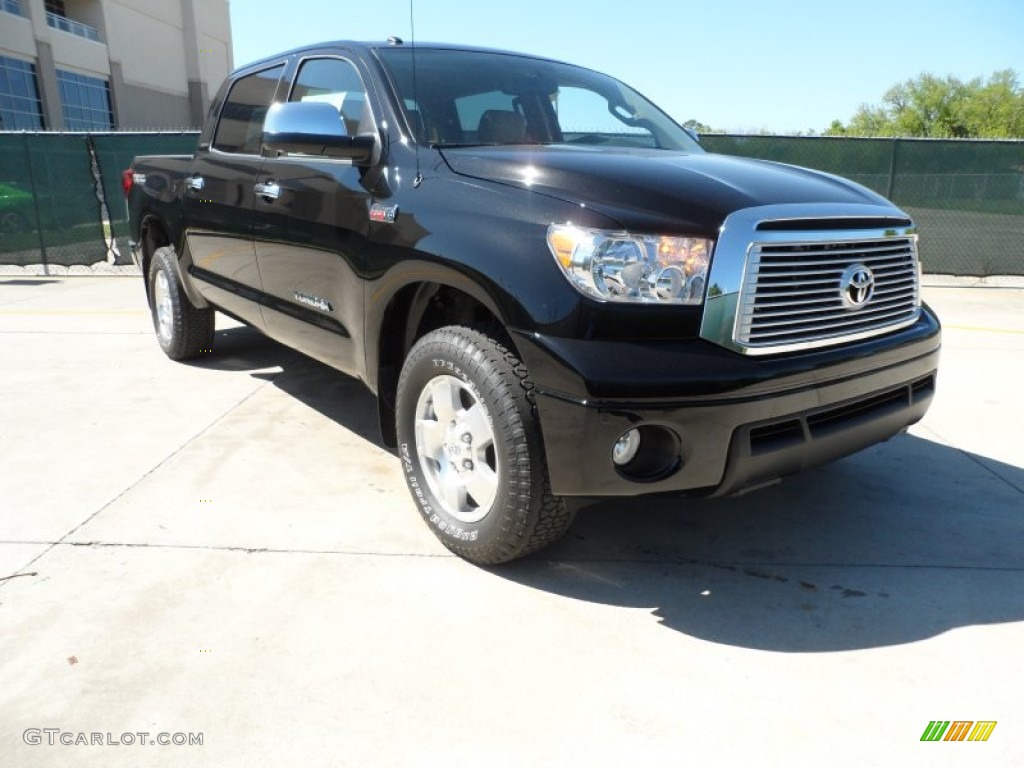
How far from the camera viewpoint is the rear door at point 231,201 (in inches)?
167

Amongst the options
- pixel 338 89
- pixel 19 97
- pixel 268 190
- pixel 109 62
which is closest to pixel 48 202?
pixel 268 190

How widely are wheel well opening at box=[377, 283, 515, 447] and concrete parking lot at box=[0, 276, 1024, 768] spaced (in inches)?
19.4

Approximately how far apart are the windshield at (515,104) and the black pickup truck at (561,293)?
0.01m

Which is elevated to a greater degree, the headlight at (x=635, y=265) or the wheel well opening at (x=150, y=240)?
the headlight at (x=635, y=265)

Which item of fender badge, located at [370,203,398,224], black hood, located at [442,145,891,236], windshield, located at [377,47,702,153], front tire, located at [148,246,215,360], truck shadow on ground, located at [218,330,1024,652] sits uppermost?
windshield, located at [377,47,702,153]

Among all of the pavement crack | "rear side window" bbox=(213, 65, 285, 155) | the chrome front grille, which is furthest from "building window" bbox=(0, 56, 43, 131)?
the chrome front grille

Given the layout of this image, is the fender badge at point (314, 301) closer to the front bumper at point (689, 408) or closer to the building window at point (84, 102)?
the front bumper at point (689, 408)

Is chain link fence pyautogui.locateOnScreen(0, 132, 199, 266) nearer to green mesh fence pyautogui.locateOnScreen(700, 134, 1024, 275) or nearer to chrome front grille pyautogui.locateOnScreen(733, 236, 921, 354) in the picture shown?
green mesh fence pyautogui.locateOnScreen(700, 134, 1024, 275)

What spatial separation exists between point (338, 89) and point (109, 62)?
43.3m

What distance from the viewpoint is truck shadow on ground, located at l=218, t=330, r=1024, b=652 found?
2561 mm

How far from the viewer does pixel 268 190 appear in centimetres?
389

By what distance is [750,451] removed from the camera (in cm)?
242

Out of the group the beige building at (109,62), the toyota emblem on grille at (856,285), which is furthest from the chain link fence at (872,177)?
the beige building at (109,62)

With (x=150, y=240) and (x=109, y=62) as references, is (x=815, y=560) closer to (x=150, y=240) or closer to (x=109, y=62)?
(x=150, y=240)
